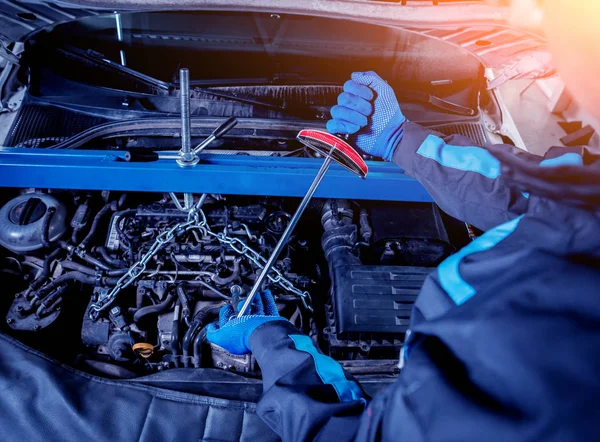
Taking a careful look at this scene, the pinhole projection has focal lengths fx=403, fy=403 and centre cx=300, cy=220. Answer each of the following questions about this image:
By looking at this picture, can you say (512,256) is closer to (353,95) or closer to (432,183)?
(432,183)


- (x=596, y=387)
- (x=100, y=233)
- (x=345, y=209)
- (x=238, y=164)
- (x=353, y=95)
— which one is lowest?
(x=100, y=233)

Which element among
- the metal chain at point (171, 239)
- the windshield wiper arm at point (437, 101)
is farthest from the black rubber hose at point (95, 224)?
the windshield wiper arm at point (437, 101)

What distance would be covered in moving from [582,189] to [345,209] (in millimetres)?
884

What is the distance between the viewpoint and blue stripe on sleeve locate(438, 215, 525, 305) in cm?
75

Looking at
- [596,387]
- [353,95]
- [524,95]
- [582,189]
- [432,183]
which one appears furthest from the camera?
[524,95]

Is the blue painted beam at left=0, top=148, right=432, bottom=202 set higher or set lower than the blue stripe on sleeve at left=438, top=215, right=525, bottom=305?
lower

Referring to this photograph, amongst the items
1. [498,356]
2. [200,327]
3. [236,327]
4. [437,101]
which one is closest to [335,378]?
[236,327]

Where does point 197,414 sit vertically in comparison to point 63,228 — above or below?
below

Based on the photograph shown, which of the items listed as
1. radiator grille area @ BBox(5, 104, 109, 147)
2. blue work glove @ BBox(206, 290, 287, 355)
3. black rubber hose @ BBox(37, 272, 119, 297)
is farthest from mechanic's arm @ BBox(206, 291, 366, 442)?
radiator grille area @ BBox(5, 104, 109, 147)

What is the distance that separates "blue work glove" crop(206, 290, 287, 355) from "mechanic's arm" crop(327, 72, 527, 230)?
66 cm

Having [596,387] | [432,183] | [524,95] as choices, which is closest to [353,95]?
[432,183]

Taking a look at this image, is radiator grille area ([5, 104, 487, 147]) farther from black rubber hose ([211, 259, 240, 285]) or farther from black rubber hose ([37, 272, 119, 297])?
black rubber hose ([211, 259, 240, 285])

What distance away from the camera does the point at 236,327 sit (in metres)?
1.18

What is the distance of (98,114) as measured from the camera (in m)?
1.71
